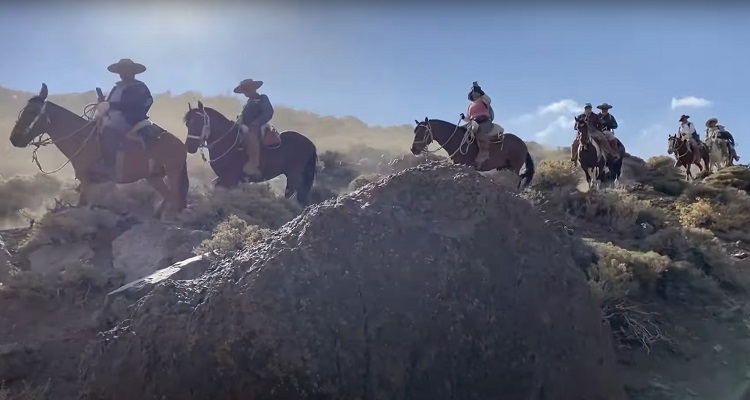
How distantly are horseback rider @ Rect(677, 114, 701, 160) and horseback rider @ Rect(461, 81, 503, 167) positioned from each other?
498 inches

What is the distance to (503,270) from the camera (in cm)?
550

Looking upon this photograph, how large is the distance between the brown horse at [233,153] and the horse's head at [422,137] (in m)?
2.62

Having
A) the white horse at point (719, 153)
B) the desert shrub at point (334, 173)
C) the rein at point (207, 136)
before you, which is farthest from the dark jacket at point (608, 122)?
the rein at point (207, 136)

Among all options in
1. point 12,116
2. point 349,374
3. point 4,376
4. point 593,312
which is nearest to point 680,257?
point 593,312

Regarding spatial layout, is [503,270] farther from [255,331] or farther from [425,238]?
[255,331]

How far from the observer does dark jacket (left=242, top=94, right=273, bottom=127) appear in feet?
53.0

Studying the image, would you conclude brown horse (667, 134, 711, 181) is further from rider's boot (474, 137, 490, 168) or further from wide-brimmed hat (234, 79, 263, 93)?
wide-brimmed hat (234, 79, 263, 93)

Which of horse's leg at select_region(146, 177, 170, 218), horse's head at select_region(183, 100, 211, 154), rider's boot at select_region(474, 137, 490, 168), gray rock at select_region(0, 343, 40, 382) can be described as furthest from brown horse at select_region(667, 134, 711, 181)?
gray rock at select_region(0, 343, 40, 382)

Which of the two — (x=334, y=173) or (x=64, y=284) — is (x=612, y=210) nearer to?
(x=64, y=284)

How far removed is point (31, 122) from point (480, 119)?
9418 millimetres

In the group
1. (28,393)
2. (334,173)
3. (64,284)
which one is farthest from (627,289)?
(334,173)

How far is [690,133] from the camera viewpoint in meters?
26.0

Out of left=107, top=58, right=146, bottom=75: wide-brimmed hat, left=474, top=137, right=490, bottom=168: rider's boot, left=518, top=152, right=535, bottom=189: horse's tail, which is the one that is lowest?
left=518, top=152, right=535, bottom=189: horse's tail

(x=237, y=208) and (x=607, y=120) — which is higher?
(x=607, y=120)
